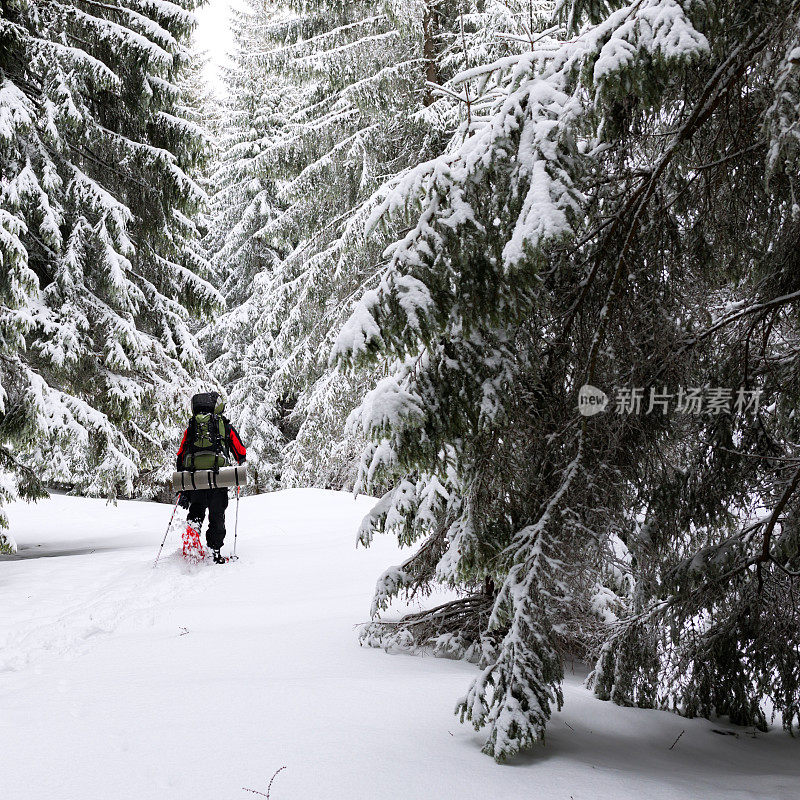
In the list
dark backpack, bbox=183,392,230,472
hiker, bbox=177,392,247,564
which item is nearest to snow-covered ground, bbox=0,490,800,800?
hiker, bbox=177,392,247,564

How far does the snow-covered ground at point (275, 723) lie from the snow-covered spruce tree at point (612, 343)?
276 mm

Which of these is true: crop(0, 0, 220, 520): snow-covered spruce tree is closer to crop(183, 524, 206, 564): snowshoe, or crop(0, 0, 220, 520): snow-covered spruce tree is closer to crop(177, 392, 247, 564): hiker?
crop(177, 392, 247, 564): hiker

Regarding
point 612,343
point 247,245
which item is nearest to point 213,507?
point 612,343

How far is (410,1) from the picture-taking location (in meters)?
9.43

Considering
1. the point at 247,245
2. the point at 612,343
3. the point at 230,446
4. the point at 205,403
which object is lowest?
the point at 230,446

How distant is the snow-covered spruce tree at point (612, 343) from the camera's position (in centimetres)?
282

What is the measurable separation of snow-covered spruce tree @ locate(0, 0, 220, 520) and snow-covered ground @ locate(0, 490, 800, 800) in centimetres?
268

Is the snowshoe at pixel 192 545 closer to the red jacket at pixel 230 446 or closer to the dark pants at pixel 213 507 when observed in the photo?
the dark pants at pixel 213 507

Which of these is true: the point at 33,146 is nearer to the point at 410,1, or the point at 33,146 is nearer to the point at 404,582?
the point at 410,1

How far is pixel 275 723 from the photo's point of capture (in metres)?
3.41

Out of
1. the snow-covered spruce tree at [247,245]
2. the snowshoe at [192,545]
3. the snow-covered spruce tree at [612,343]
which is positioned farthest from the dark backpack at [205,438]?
the snow-covered spruce tree at [247,245]

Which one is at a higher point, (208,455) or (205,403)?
(205,403)

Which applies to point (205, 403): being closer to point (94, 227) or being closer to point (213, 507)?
point (213, 507)

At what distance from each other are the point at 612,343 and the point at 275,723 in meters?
2.45
